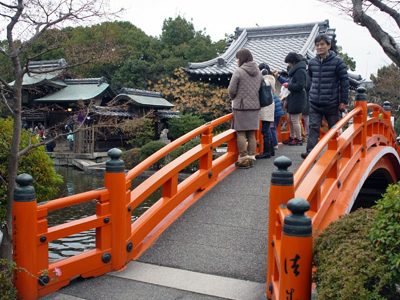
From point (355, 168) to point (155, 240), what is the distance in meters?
3.13

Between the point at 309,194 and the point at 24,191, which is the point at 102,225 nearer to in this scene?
the point at 24,191

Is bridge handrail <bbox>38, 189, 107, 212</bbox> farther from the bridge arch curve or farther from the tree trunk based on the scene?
the bridge arch curve

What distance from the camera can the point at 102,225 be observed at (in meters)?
4.55

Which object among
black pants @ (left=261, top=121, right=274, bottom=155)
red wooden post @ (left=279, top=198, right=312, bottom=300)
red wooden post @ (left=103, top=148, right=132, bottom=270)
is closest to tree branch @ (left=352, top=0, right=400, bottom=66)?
black pants @ (left=261, top=121, right=274, bottom=155)

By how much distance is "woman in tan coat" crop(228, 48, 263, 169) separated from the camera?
6844 millimetres

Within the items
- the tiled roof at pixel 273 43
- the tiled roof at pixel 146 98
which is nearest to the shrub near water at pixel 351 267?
the tiled roof at pixel 273 43

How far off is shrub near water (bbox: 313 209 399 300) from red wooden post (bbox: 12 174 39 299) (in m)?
2.35

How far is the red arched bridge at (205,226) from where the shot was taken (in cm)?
366

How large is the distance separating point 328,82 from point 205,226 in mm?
2930

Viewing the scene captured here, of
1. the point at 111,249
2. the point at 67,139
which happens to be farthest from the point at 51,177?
the point at 67,139

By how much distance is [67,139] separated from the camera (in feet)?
100

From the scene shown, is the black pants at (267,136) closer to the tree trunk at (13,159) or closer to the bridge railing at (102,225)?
the bridge railing at (102,225)

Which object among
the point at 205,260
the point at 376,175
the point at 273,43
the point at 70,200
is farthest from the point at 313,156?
the point at 273,43

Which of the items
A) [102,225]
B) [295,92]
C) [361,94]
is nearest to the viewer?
[102,225]
